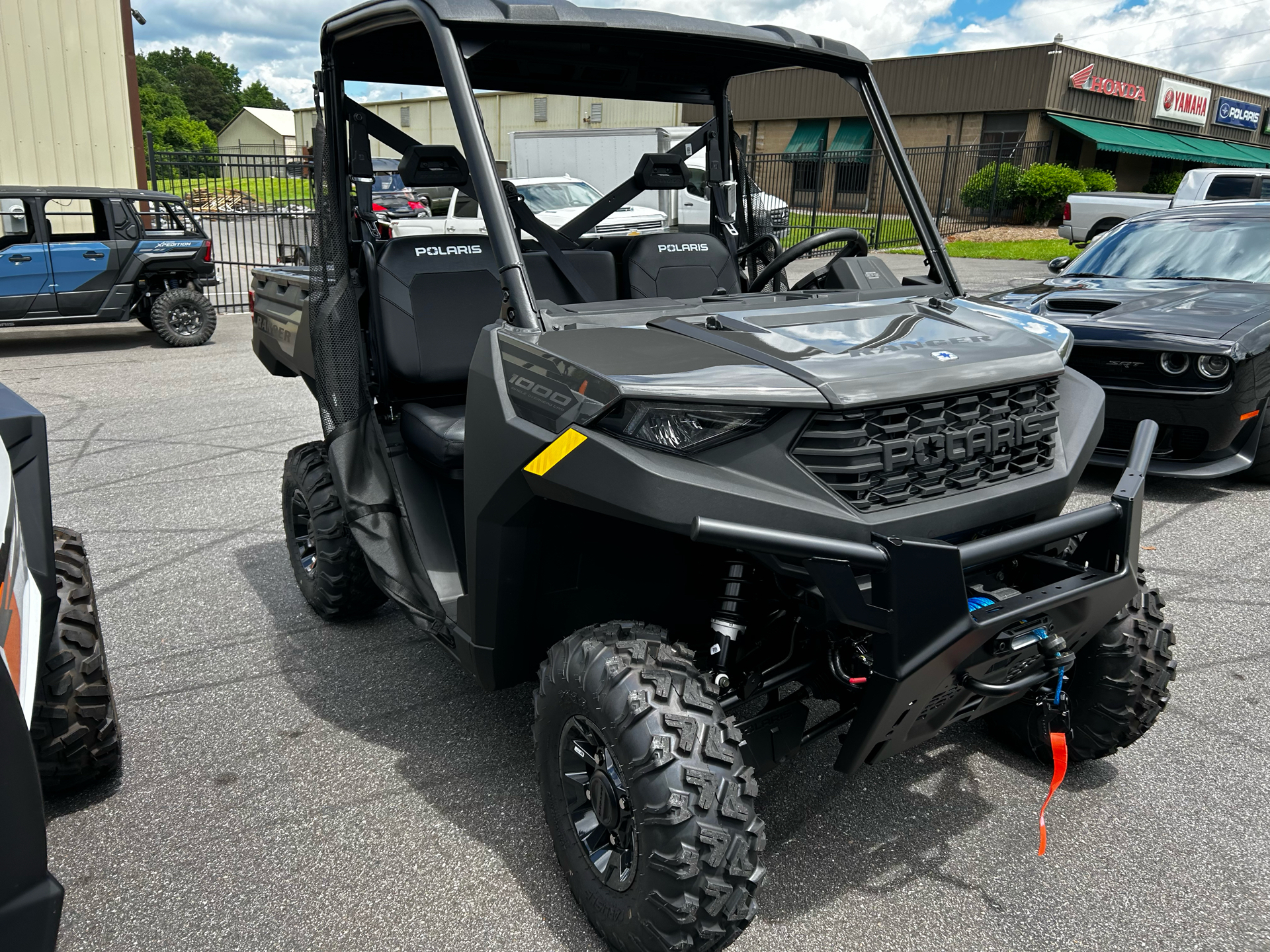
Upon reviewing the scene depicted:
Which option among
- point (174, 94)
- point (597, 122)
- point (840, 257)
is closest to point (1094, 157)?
point (597, 122)

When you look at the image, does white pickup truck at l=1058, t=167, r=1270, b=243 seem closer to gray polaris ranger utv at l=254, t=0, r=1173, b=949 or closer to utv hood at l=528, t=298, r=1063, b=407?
gray polaris ranger utv at l=254, t=0, r=1173, b=949

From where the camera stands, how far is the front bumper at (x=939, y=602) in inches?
76.8

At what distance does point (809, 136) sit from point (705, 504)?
110ft

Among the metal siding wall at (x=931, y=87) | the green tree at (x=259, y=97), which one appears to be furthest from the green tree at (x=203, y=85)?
the metal siding wall at (x=931, y=87)

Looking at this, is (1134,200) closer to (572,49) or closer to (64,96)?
(64,96)

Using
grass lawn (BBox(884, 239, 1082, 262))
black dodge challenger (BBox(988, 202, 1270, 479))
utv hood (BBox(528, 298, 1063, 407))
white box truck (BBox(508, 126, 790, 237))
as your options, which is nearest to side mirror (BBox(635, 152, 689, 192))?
utv hood (BBox(528, 298, 1063, 407))

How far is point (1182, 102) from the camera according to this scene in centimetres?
3469

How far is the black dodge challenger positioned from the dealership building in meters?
20.7

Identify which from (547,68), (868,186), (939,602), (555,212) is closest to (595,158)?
(555,212)

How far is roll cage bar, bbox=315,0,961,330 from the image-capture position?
2.52 m

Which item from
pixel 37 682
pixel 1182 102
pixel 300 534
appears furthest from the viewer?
pixel 1182 102

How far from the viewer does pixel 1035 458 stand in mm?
2391

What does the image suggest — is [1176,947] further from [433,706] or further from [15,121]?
[15,121]

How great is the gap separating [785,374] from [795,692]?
942mm
